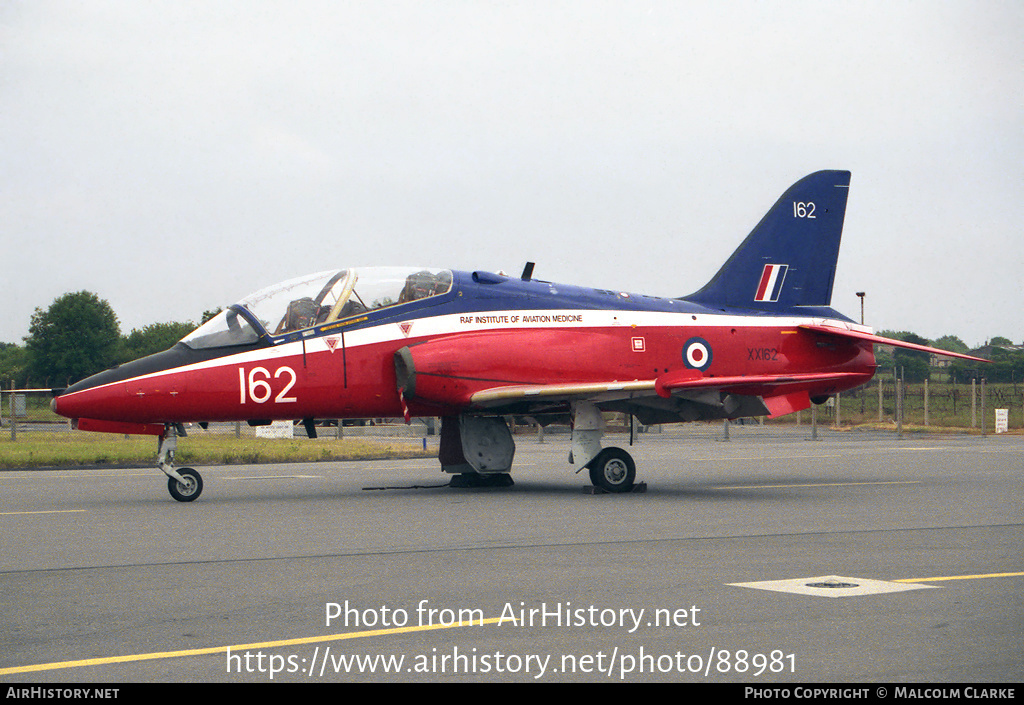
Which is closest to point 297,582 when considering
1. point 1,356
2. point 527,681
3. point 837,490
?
point 527,681

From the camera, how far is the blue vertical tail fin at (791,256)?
1881 centimetres

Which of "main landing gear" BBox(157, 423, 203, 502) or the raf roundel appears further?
the raf roundel

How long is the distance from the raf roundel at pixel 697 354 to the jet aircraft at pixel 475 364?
0.9 inches

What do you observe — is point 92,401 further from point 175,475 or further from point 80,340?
point 80,340

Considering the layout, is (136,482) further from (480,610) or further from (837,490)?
(480,610)

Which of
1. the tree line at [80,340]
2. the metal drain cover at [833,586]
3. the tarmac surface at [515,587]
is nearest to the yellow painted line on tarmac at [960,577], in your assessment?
the tarmac surface at [515,587]

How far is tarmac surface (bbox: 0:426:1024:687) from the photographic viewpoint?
5.37 m

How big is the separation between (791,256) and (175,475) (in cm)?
1075

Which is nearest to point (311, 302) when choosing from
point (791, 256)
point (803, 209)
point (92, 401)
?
point (92, 401)

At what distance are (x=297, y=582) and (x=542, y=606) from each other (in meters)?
1.98

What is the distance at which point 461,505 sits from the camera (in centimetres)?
1416

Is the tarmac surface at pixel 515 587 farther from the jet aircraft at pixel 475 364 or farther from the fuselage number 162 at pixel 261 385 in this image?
the fuselage number 162 at pixel 261 385

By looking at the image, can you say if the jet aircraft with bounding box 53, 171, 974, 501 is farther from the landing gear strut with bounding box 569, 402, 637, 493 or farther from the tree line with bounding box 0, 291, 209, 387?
the tree line with bounding box 0, 291, 209, 387

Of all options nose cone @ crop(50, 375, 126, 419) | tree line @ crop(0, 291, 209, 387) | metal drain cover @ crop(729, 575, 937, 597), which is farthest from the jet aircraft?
tree line @ crop(0, 291, 209, 387)
